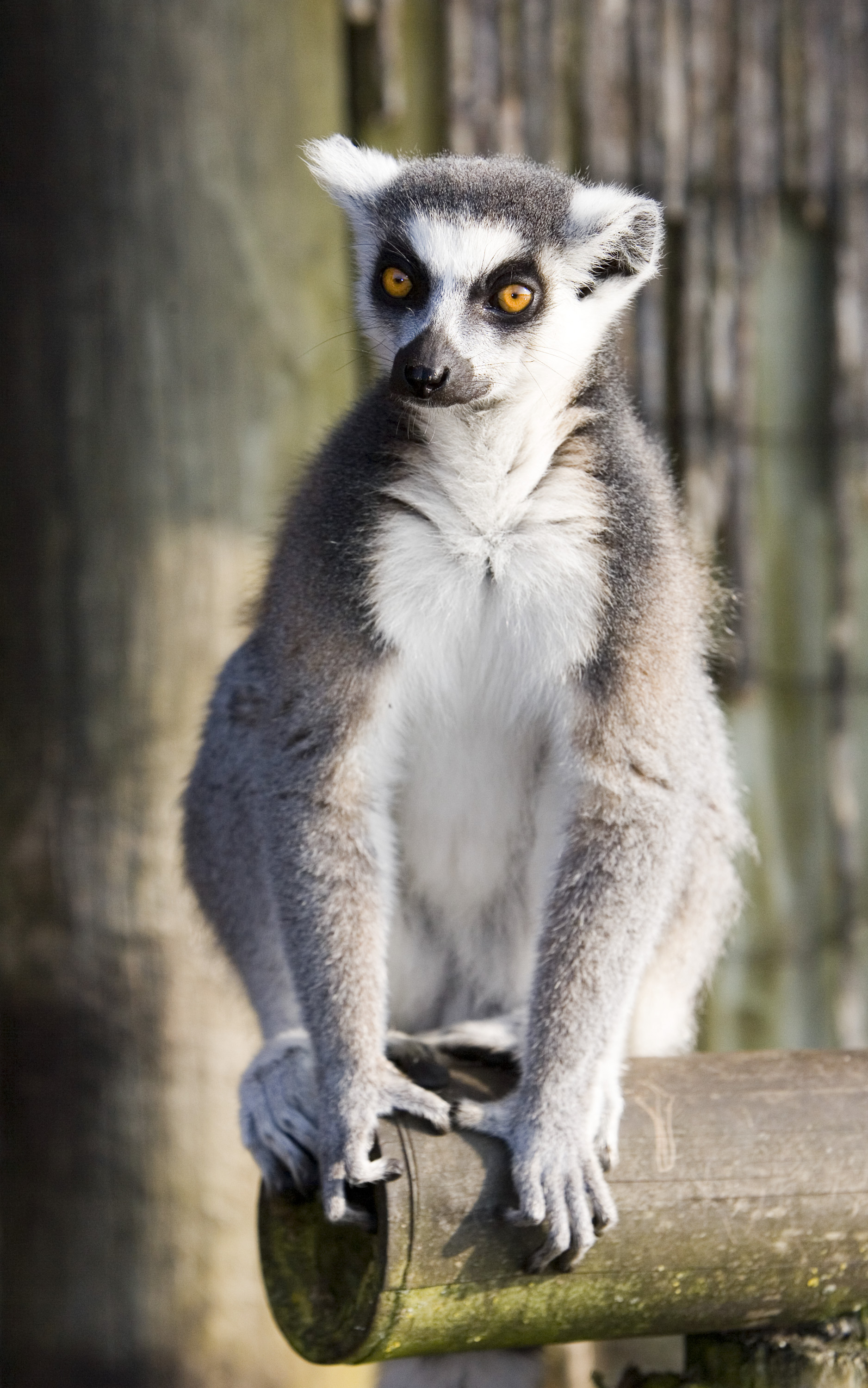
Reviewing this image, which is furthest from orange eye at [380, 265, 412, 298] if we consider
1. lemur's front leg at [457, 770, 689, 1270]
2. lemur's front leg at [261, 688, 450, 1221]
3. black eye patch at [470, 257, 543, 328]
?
lemur's front leg at [457, 770, 689, 1270]

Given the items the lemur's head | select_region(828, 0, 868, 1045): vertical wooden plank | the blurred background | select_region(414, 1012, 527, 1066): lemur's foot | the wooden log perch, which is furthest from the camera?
select_region(828, 0, 868, 1045): vertical wooden plank

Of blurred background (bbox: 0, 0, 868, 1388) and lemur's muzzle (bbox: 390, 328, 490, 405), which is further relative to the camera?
blurred background (bbox: 0, 0, 868, 1388)

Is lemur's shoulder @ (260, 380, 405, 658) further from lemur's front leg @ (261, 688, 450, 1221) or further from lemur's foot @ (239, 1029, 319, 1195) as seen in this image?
lemur's foot @ (239, 1029, 319, 1195)

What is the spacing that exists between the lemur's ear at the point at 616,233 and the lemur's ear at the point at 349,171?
0.37 metres

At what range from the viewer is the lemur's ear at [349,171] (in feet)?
8.93

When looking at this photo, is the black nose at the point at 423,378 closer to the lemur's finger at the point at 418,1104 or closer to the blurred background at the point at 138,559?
the lemur's finger at the point at 418,1104

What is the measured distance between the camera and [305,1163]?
2482 millimetres

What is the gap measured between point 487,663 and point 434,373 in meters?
0.49

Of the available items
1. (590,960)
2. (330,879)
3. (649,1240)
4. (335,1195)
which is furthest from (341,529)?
(649,1240)

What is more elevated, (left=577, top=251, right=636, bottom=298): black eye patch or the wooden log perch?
(left=577, top=251, right=636, bottom=298): black eye patch

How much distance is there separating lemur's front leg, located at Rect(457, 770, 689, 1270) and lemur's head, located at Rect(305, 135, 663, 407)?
69 cm

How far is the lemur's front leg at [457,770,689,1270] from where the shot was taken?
2.32 metres

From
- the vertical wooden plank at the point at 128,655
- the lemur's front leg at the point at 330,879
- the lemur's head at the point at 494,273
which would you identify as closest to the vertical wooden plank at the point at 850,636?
the vertical wooden plank at the point at 128,655

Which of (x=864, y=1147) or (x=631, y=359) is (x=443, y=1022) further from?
(x=631, y=359)
